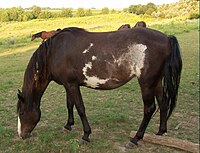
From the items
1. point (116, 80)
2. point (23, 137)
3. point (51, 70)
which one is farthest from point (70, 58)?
point (23, 137)

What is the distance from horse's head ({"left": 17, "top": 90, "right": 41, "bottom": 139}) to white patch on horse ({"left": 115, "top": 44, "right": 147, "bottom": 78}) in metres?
1.40

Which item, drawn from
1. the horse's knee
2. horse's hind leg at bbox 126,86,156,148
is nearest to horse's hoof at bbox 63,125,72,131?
horse's hind leg at bbox 126,86,156,148

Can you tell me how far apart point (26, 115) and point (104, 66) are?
1.31 metres

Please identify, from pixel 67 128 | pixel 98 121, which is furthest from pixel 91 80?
pixel 98 121

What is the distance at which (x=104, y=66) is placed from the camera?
388cm

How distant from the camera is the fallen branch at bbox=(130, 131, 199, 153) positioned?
150 inches

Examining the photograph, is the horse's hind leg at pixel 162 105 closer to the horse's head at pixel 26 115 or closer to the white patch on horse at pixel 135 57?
Answer: the white patch on horse at pixel 135 57

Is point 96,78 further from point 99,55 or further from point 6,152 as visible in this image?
point 6,152

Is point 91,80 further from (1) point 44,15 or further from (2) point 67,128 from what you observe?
(1) point 44,15

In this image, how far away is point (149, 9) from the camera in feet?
146

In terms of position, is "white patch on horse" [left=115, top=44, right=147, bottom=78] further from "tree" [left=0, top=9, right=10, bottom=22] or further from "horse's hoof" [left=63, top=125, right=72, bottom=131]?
"tree" [left=0, top=9, right=10, bottom=22]

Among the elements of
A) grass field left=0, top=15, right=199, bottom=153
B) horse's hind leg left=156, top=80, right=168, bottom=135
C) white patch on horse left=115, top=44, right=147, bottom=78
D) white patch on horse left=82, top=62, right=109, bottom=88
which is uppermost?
white patch on horse left=115, top=44, right=147, bottom=78

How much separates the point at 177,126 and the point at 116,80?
1.61 meters

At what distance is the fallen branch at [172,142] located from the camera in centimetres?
381
